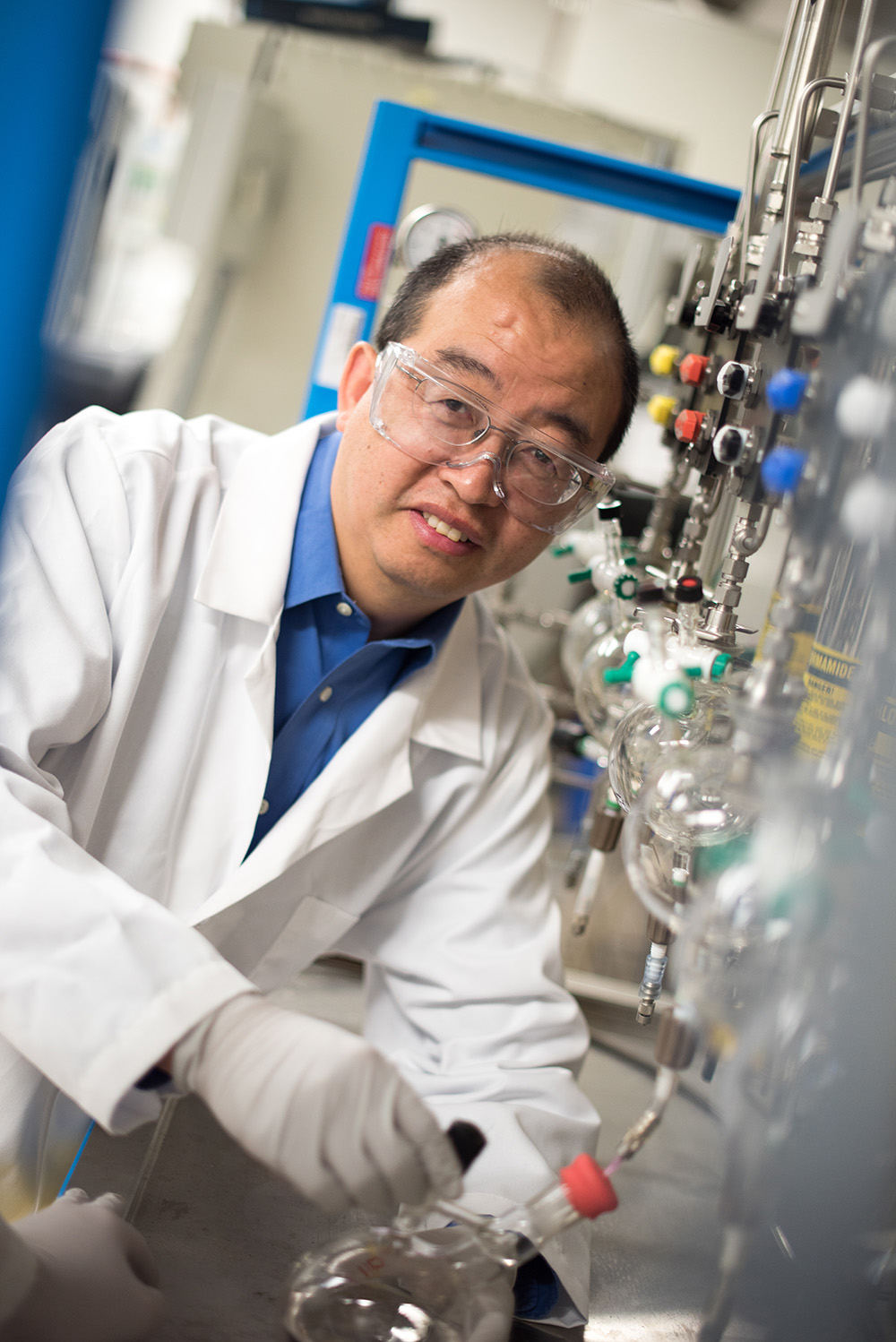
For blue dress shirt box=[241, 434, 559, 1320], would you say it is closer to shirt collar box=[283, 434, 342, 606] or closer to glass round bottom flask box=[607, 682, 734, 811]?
shirt collar box=[283, 434, 342, 606]

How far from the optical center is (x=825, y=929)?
2.18 ft

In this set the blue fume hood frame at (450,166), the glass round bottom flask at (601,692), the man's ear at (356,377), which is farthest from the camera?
the blue fume hood frame at (450,166)

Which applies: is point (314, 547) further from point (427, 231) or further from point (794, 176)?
point (427, 231)

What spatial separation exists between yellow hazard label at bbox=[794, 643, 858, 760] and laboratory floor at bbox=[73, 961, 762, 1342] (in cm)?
29

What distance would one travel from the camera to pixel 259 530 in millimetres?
1441

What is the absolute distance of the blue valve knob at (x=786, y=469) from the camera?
2.24 feet

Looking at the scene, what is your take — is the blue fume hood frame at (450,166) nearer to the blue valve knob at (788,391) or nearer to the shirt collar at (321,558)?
the shirt collar at (321,558)

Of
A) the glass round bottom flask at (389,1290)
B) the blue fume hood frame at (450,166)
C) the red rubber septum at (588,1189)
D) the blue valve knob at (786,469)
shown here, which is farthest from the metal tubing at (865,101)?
the blue fume hood frame at (450,166)

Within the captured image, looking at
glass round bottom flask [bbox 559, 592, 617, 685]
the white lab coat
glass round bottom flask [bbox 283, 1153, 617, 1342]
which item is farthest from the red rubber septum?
glass round bottom flask [bbox 559, 592, 617, 685]

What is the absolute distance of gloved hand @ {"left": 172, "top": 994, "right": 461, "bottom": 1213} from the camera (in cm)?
74

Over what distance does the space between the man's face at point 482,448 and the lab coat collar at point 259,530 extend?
8 centimetres

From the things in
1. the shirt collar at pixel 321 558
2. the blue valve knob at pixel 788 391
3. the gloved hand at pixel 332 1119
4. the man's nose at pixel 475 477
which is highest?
the blue valve knob at pixel 788 391

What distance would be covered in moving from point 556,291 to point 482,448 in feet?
0.76

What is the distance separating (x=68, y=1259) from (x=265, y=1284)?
0.16 meters
